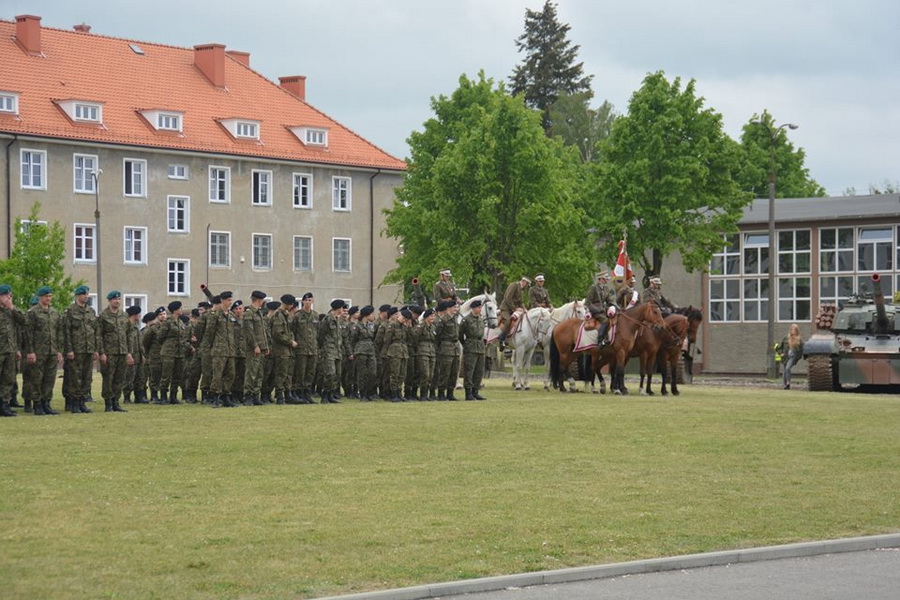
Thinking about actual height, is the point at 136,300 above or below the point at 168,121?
below

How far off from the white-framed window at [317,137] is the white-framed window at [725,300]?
21.1 m

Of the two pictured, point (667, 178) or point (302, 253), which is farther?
point (302, 253)

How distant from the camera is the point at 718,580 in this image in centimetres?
1130

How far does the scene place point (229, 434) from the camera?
2048 centimetres

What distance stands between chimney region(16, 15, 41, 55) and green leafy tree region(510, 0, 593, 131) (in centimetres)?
3558

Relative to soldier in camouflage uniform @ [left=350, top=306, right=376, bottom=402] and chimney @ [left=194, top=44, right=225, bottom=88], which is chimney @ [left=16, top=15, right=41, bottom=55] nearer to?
chimney @ [left=194, top=44, right=225, bottom=88]

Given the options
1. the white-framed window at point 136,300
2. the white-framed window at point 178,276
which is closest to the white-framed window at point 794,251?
the white-framed window at point 178,276

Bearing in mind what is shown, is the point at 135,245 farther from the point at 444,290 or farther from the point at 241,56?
the point at 444,290

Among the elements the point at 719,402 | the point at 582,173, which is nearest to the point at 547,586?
the point at 719,402

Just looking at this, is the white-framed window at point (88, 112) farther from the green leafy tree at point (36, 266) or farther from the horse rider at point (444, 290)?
the horse rider at point (444, 290)

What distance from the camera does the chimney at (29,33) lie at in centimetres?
6694

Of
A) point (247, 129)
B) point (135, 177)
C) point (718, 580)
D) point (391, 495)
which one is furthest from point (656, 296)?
point (247, 129)

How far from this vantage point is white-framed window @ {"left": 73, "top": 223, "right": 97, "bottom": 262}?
6469 centimetres

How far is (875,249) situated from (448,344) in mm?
33149
